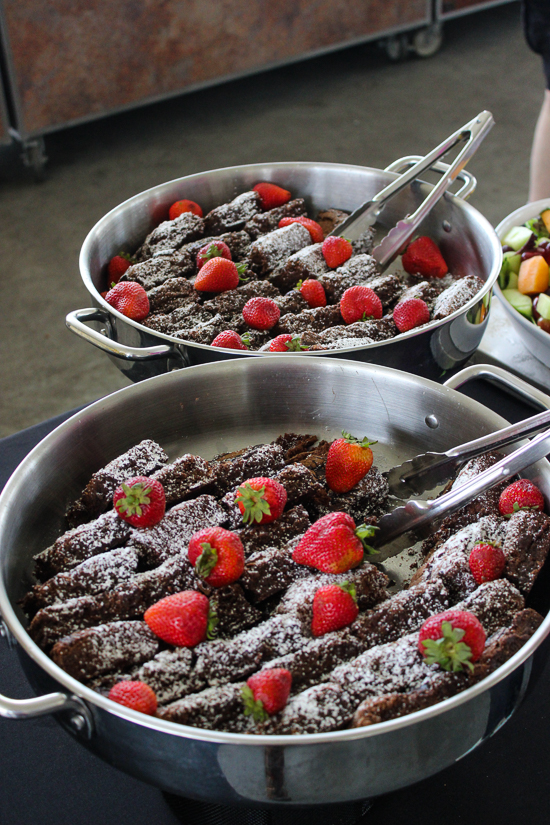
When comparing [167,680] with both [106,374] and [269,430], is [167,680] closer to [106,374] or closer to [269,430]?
[269,430]

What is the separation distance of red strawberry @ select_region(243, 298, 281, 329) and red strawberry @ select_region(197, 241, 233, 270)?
0.21 metres

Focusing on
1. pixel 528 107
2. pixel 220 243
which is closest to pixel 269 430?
pixel 220 243

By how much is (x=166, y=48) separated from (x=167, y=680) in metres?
3.94

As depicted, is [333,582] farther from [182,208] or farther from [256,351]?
[182,208]

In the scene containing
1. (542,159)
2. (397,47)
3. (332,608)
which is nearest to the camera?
(332,608)

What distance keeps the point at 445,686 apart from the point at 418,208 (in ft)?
3.68

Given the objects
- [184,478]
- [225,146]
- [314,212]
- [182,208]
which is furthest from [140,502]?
[225,146]

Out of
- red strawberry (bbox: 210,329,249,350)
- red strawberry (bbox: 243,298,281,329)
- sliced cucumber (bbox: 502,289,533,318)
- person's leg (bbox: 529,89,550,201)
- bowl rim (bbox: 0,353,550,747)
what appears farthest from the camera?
person's leg (bbox: 529,89,550,201)

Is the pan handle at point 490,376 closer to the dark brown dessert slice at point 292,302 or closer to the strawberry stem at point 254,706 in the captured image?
the dark brown dessert slice at point 292,302

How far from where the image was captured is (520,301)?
1714mm

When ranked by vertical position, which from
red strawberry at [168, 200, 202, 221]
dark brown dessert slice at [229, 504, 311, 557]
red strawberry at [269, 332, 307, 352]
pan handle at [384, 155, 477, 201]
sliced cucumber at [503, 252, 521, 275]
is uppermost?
pan handle at [384, 155, 477, 201]

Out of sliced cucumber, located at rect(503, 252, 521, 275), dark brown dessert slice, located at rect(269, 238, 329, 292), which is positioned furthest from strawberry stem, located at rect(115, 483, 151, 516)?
sliced cucumber, located at rect(503, 252, 521, 275)

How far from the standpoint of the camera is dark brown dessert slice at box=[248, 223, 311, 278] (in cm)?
168

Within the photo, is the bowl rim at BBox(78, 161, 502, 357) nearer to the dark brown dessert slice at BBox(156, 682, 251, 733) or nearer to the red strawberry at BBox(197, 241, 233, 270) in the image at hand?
the red strawberry at BBox(197, 241, 233, 270)
